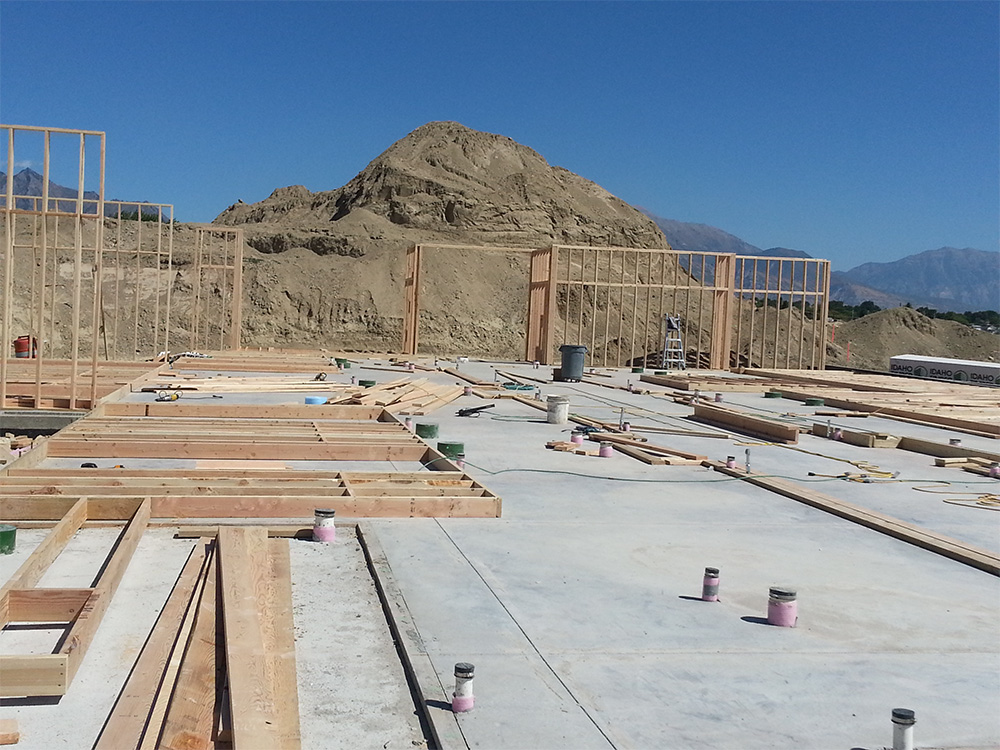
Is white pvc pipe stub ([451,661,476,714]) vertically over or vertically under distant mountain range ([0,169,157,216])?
under

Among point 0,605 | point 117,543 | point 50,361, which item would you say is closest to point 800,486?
point 117,543

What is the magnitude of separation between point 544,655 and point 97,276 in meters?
11.5

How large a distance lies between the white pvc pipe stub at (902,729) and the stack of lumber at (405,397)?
11814mm

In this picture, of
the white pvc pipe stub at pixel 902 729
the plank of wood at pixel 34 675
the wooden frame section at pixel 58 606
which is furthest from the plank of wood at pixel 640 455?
the plank of wood at pixel 34 675

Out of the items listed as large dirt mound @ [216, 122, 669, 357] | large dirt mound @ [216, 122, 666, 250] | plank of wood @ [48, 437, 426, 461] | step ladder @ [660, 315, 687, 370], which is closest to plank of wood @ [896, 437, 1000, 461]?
plank of wood @ [48, 437, 426, 461]

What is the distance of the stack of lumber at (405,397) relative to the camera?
53.2 ft

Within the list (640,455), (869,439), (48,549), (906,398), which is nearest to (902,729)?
(48,549)

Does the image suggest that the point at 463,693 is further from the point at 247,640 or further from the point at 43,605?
the point at 43,605

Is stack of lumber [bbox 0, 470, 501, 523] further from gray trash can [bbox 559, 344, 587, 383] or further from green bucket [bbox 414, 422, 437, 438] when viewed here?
gray trash can [bbox 559, 344, 587, 383]

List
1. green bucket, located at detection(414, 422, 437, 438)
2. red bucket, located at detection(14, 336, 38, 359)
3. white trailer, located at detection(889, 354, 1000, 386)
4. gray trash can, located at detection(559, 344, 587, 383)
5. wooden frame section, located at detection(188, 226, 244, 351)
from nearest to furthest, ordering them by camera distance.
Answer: green bucket, located at detection(414, 422, 437, 438), gray trash can, located at detection(559, 344, 587, 383), red bucket, located at detection(14, 336, 38, 359), white trailer, located at detection(889, 354, 1000, 386), wooden frame section, located at detection(188, 226, 244, 351)

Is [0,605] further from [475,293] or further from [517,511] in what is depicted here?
[475,293]

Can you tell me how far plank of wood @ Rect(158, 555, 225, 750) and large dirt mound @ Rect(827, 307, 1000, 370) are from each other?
158 feet

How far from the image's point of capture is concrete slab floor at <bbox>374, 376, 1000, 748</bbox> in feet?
14.2

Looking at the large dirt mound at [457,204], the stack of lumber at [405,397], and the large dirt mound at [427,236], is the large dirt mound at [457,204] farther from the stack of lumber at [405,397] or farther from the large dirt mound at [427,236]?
the stack of lumber at [405,397]
